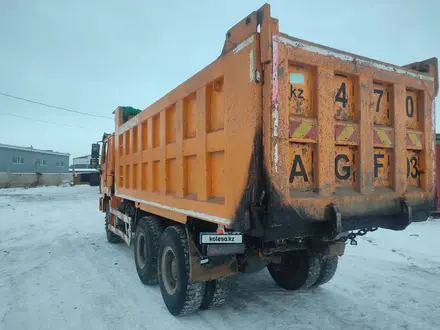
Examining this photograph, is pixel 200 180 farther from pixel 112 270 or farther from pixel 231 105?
pixel 112 270

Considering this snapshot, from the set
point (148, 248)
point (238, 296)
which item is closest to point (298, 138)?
point (238, 296)

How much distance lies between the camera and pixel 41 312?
3.73m

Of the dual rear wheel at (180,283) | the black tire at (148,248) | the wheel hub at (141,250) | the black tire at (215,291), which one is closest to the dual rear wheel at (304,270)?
the black tire at (215,291)

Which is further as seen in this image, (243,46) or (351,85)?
(351,85)

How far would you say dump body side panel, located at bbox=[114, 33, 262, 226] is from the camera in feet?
8.36

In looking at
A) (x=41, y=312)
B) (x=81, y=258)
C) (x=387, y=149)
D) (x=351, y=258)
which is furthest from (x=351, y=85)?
(x=81, y=258)

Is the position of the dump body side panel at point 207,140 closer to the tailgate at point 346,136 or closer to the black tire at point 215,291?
the tailgate at point 346,136

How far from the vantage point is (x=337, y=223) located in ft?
8.47

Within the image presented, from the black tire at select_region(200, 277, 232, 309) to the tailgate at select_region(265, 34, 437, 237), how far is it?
1558mm

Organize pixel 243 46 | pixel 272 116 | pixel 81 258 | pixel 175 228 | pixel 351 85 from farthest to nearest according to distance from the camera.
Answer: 1. pixel 81 258
2. pixel 175 228
3. pixel 351 85
4. pixel 243 46
5. pixel 272 116

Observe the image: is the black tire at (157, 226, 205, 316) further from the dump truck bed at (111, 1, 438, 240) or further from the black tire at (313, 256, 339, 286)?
the black tire at (313, 256, 339, 286)

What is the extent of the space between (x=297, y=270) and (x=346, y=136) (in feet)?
7.45

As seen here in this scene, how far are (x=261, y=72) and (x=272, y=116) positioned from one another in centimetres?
39

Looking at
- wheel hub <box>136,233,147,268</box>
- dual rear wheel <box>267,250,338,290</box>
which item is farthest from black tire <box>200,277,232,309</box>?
wheel hub <box>136,233,147,268</box>
